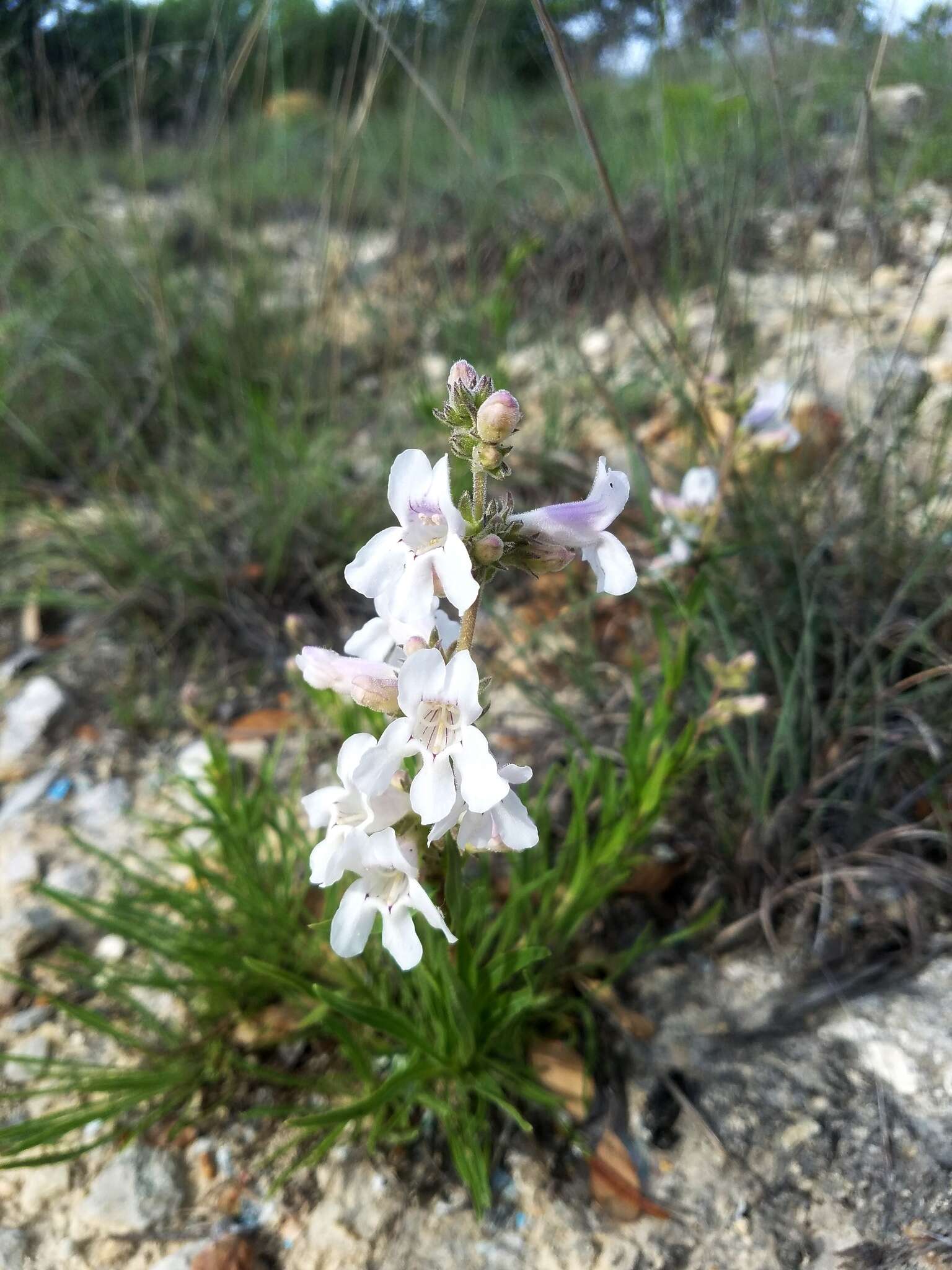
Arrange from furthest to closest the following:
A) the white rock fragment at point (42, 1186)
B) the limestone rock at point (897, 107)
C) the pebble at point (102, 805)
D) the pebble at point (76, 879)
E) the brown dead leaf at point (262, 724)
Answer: the limestone rock at point (897, 107) → the brown dead leaf at point (262, 724) → the pebble at point (102, 805) → the pebble at point (76, 879) → the white rock fragment at point (42, 1186)

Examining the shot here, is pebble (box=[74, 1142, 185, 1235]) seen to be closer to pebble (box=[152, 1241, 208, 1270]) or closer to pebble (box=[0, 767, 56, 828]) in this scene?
pebble (box=[152, 1241, 208, 1270])

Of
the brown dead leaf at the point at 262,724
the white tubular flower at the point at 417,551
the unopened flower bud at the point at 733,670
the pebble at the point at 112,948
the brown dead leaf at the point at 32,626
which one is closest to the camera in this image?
the white tubular flower at the point at 417,551

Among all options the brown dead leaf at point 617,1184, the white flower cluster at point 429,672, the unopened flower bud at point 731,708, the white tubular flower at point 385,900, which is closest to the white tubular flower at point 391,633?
the white flower cluster at point 429,672

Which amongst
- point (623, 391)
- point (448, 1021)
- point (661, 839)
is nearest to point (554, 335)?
point (623, 391)

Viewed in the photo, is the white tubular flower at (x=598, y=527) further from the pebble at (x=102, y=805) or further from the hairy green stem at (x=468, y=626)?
the pebble at (x=102, y=805)

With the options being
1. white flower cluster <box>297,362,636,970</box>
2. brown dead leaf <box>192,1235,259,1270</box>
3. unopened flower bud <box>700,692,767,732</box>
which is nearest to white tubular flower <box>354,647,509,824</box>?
white flower cluster <box>297,362,636,970</box>

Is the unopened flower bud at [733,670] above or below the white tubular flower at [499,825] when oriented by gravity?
below
